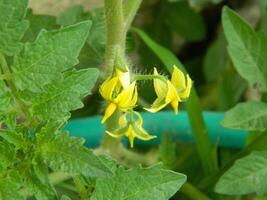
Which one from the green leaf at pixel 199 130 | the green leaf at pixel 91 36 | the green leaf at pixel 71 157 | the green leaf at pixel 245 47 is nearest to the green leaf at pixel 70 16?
the green leaf at pixel 91 36

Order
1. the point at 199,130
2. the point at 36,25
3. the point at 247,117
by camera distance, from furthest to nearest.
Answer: the point at 199,130
the point at 36,25
the point at 247,117

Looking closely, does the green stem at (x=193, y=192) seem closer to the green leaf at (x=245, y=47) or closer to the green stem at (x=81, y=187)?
the green leaf at (x=245, y=47)

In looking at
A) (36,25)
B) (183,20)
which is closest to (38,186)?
(36,25)

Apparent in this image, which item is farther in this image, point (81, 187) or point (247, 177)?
point (247, 177)

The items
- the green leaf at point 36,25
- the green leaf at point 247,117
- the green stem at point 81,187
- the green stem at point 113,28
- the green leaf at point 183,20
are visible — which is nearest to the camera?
the green stem at point 81,187

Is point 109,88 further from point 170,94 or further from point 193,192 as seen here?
point 193,192

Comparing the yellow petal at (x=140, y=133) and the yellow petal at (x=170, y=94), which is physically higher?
the yellow petal at (x=170, y=94)

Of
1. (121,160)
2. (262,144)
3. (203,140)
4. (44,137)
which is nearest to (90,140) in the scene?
(121,160)
